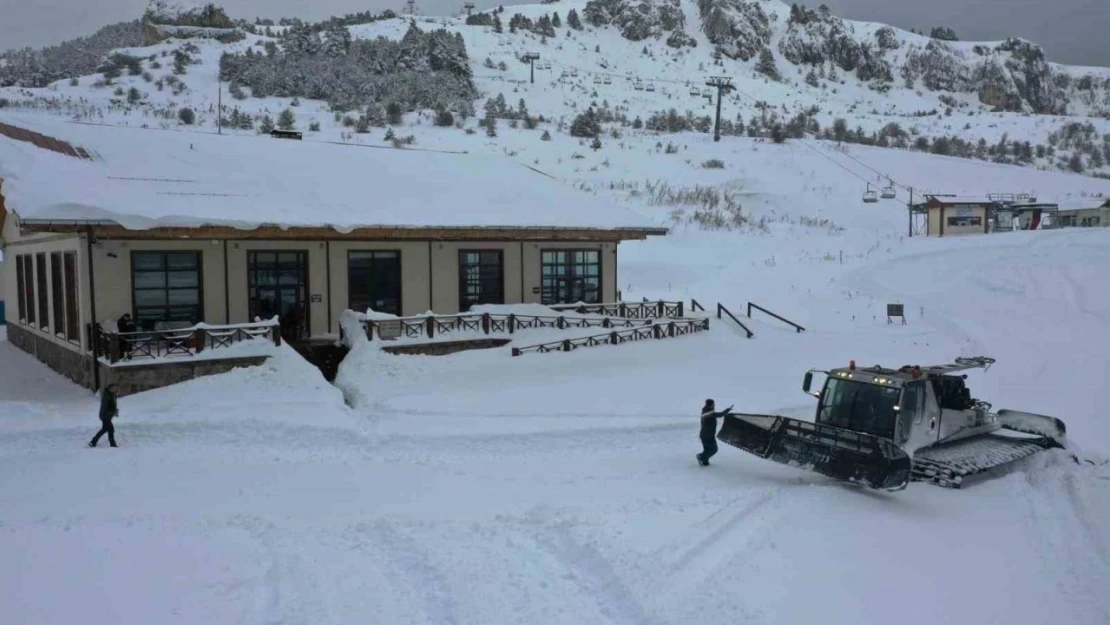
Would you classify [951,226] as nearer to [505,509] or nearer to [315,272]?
[315,272]

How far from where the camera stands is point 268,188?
23359 mm

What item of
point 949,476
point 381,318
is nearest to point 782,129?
point 381,318

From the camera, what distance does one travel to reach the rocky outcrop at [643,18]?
4722 inches

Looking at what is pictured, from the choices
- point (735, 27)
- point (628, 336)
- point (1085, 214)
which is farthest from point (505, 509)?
point (735, 27)

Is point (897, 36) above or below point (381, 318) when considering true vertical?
above

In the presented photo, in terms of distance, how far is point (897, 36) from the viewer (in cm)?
13075

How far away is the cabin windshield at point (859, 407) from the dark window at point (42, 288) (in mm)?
20966

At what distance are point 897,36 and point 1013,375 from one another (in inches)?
4875

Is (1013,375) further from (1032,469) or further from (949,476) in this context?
(949,476)

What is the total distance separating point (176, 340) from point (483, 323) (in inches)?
311

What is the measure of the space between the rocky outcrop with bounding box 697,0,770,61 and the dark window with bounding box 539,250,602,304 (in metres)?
99.4

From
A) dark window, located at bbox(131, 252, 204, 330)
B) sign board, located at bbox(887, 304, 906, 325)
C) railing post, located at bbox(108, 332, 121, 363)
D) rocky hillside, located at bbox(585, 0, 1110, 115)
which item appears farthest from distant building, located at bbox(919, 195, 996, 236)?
rocky hillside, located at bbox(585, 0, 1110, 115)

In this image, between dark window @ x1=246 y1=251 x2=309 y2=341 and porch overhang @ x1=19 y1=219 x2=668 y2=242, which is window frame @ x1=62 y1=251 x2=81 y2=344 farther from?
dark window @ x1=246 y1=251 x2=309 y2=341

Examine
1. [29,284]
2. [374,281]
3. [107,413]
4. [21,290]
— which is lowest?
[107,413]
